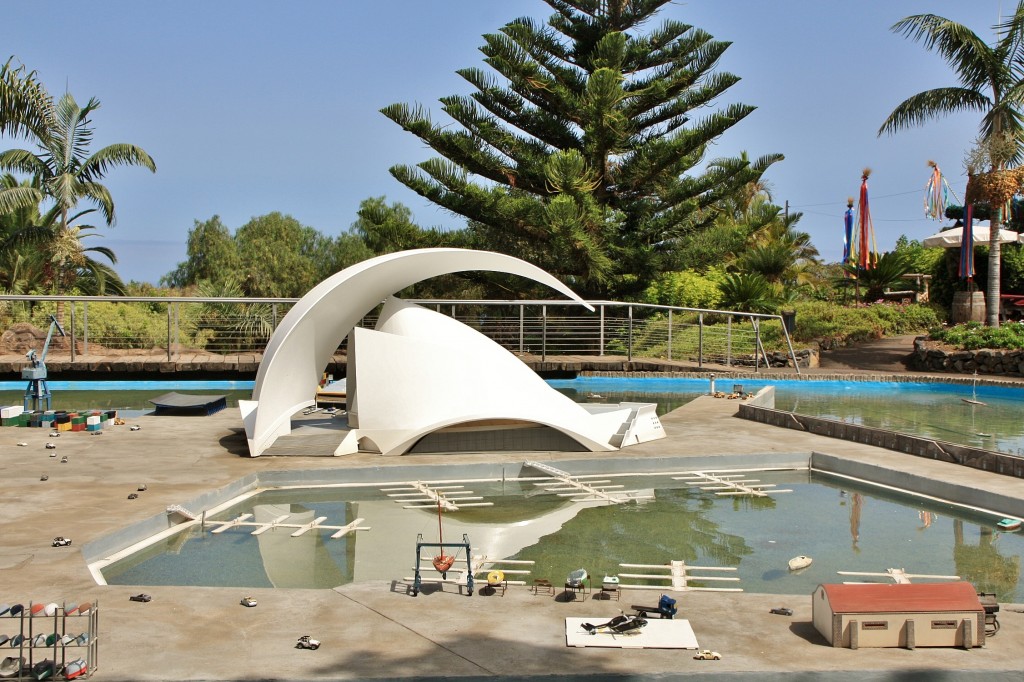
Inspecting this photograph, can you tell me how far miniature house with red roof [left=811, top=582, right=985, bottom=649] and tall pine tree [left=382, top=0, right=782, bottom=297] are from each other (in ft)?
57.1

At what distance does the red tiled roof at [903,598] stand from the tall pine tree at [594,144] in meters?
17.3

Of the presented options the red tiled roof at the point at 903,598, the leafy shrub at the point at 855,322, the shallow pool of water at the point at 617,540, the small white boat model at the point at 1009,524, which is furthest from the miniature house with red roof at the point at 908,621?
the leafy shrub at the point at 855,322

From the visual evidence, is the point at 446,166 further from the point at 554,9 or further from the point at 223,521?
the point at 223,521

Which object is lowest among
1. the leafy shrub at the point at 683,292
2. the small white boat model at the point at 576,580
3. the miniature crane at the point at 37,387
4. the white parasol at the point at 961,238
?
the small white boat model at the point at 576,580

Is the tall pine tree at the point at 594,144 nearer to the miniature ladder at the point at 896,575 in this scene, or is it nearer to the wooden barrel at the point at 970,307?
the wooden barrel at the point at 970,307

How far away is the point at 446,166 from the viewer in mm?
23453

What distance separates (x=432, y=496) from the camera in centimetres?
884

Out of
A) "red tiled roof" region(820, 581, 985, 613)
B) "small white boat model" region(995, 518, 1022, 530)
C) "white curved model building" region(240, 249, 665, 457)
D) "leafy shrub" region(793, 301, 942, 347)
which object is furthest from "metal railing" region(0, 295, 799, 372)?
"red tiled roof" region(820, 581, 985, 613)

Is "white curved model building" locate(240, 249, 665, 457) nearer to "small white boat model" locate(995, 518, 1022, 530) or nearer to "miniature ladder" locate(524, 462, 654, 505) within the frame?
"miniature ladder" locate(524, 462, 654, 505)

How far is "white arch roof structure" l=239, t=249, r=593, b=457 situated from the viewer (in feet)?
33.7

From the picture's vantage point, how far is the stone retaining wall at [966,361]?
18188 millimetres

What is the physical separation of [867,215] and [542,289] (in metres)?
8.22

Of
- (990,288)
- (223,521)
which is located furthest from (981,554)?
(990,288)

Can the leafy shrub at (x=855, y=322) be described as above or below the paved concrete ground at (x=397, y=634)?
above
